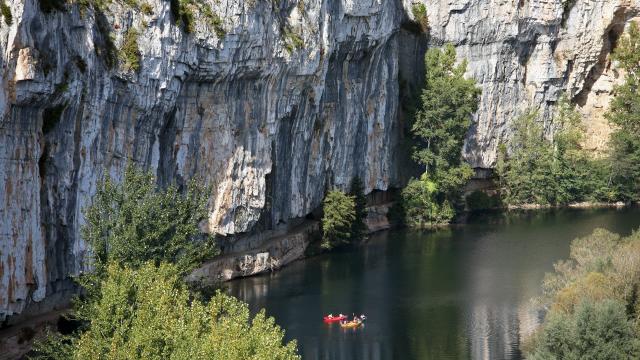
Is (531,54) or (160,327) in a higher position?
(531,54)

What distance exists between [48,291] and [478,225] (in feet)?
122

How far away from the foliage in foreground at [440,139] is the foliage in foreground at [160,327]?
1532 inches

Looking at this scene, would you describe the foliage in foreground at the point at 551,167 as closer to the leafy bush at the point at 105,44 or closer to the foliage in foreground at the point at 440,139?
the foliage in foreground at the point at 440,139

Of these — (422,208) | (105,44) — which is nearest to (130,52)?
(105,44)

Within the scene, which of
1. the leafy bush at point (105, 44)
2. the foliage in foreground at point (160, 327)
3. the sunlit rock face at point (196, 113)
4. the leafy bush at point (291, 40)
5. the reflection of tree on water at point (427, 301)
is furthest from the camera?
the leafy bush at point (291, 40)

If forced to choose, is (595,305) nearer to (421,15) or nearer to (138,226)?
(138,226)

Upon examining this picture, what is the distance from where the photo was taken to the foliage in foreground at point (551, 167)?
281ft

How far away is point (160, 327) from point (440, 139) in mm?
47486

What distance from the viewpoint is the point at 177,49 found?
177ft

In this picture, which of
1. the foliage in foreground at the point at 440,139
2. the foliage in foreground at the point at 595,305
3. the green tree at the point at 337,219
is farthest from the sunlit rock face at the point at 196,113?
the foliage in foreground at the point at 595,305

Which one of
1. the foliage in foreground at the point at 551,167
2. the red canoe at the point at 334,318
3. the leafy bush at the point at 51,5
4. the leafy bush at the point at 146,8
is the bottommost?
the red canoe at the point at 334,318

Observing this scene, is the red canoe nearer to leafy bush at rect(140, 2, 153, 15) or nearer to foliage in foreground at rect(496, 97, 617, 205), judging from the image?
leafy bush at rect(140, 2, 153, 15)

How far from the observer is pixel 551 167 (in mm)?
85812

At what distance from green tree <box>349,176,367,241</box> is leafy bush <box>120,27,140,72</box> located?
2473 centimetres
